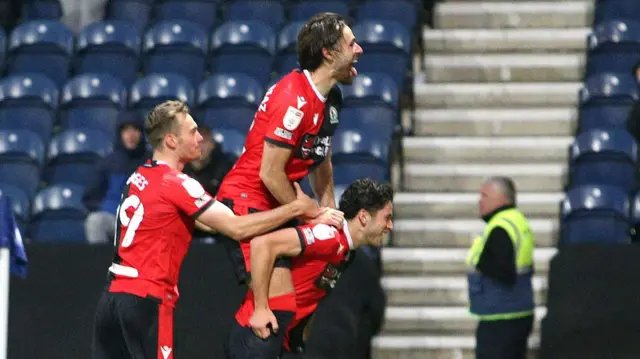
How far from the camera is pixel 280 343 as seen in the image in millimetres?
6457

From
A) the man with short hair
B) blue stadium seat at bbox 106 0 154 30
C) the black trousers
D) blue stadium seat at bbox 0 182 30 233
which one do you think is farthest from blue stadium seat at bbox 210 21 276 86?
the black trousers

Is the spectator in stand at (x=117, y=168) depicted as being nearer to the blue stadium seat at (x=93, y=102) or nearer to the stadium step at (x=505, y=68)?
the blue stadium seat at (x=93, y=102)

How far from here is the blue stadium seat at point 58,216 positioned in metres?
10.8

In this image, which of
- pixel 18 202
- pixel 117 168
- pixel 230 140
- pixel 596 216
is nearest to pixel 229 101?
pixel 230 140

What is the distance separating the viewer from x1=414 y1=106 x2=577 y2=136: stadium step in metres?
11.8

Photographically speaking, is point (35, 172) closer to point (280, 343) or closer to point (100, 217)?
point (100, 217)

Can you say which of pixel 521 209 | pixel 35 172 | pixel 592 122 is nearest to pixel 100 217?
pixel 35 172

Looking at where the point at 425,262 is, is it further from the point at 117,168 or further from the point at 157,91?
the point at 157,91

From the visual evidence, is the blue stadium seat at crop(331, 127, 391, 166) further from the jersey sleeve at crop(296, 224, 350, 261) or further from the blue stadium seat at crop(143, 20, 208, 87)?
the jersey sleeve at crop(296, 224, 350, 261)

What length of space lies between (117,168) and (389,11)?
333cm

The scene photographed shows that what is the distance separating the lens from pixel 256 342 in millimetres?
6367

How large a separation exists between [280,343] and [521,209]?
4.96 m

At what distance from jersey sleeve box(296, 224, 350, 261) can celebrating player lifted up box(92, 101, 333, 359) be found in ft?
0.32

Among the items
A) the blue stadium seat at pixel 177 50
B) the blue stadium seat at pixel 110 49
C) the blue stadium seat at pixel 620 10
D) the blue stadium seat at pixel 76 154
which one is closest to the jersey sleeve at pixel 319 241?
the blue stadium seat at pixel 76 154
